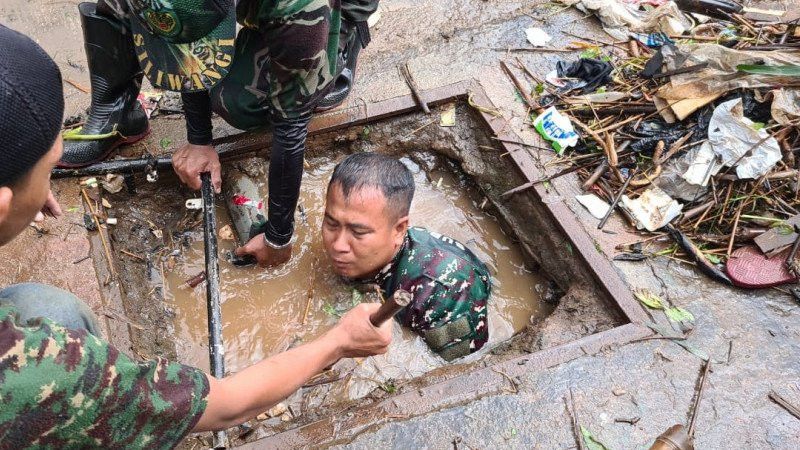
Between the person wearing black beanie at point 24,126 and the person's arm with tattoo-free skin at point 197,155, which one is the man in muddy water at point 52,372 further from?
the person's arm with tattoo-free skin at point 197,155

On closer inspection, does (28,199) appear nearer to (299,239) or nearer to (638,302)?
(299,239)

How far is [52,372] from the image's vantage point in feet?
4.36

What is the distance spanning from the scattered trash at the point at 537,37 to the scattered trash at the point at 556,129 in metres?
0.89

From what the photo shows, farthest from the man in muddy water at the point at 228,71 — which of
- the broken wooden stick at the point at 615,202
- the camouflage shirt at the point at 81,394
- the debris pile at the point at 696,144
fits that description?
the broken wooden stick at the point at 615,202

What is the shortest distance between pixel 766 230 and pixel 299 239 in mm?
2861

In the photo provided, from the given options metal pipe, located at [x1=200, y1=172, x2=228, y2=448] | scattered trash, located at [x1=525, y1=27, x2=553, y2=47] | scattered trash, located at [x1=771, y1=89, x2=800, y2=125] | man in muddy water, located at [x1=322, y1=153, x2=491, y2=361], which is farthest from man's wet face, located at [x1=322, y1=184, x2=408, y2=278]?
scattered trash, located at [x1=771, y1=89, x2=800, y2=125]

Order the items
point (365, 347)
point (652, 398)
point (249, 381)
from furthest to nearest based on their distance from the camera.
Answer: point (652, 398)
point (365, 347)
point (249, 381)

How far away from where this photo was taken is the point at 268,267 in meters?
3.64

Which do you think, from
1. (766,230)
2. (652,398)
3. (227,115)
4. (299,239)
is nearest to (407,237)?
(299,239)

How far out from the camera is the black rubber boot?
3.48 meters

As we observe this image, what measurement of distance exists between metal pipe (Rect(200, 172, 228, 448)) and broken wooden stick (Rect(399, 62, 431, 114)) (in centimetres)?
153

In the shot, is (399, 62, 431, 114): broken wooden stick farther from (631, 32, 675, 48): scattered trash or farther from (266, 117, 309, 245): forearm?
(631, 32, 675, 48): scattered trash

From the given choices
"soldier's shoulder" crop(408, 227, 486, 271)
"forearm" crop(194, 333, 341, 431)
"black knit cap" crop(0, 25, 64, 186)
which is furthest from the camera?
"soldier's shoulder" crop(408, 227, 486, 271)

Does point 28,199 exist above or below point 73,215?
above
